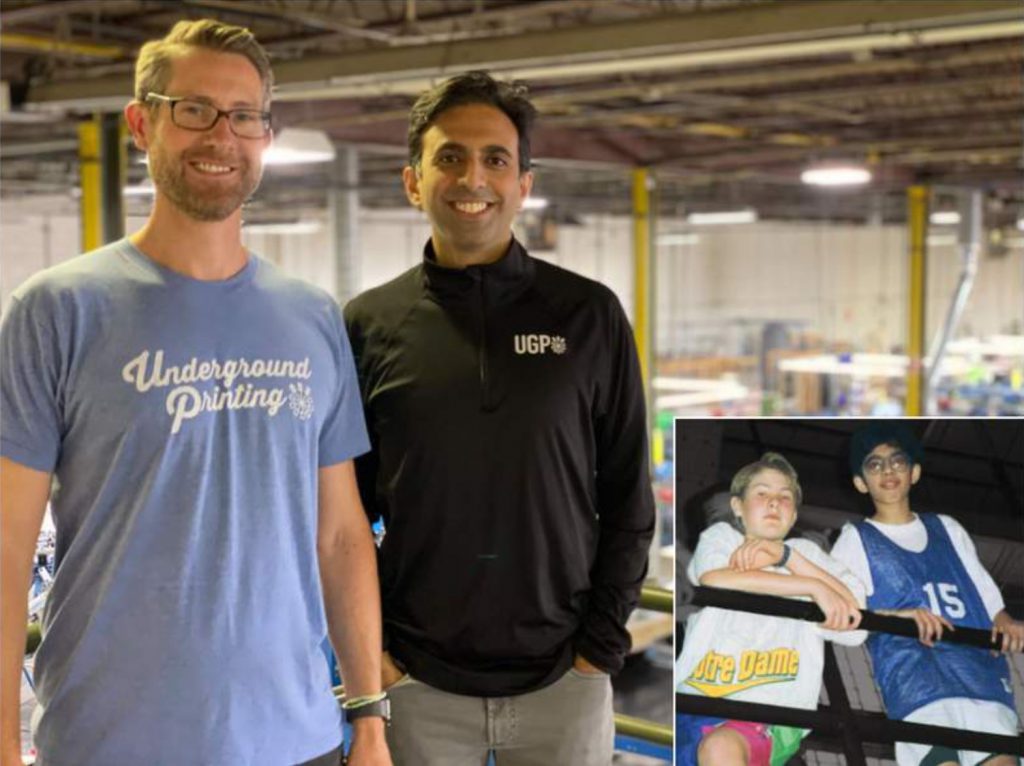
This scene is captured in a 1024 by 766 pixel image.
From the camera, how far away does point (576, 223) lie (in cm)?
1619

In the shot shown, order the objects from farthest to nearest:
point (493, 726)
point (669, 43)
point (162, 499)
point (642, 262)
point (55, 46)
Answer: point (642, 262)
point (55, 46)
point (669, 43)
point (493, 726)
point (162, 499)

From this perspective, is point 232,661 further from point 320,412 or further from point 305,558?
point 320,412

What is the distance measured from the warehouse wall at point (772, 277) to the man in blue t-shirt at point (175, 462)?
14.7m

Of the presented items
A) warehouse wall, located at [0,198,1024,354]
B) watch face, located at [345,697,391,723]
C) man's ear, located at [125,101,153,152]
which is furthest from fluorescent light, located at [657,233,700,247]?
man's ear, located at [125,101,153,152]

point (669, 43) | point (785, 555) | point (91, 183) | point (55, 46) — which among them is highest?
point (55, 46)

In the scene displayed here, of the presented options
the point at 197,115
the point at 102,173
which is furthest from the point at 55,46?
the point at 197,115

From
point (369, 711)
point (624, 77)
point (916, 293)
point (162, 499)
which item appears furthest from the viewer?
point (916, 293)

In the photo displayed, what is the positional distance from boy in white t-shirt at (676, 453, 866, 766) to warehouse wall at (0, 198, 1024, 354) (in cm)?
1452

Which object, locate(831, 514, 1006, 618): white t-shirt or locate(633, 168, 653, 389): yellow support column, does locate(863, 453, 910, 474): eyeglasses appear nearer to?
locate(831, 514, 1006, 618): white t-shirt

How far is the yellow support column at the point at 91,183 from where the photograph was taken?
7223 mm

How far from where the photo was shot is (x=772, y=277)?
2003 centimetres

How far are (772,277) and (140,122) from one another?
1916cm

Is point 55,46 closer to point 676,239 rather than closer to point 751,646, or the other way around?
point 751,646

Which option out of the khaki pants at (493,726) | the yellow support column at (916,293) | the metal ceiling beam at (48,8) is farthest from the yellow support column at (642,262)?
the khaki pants at (493,726)
